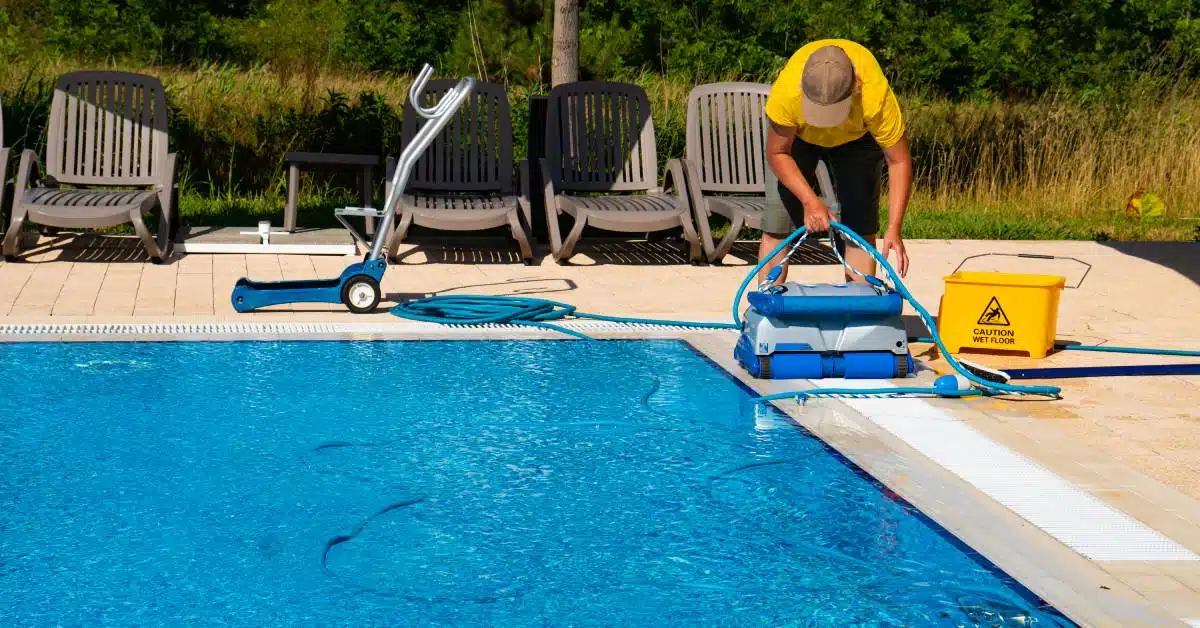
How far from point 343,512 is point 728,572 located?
114cm

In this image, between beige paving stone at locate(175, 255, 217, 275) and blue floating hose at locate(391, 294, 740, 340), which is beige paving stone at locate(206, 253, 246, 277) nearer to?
beige paving stone at locate(175, 255, 217, 275)

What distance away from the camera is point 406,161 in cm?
634

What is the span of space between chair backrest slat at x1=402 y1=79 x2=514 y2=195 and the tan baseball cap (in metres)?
4.08

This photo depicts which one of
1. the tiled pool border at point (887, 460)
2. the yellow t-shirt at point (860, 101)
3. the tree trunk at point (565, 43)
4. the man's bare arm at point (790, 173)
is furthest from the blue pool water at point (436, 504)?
the tree trunk at point (565, 43)

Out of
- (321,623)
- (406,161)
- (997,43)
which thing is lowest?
(321,623)

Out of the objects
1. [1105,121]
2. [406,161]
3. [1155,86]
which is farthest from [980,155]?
[406,161]

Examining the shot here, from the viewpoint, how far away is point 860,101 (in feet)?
16.8

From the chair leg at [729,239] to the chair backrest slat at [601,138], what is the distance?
2.97 feet

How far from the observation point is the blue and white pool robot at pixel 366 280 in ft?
20.7

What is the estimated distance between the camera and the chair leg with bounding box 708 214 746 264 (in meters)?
8.18

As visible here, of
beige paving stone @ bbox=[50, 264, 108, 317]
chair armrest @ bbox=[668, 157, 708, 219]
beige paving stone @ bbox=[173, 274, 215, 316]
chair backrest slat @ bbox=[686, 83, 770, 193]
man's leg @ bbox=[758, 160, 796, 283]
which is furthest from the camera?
Answer: chair backrest slat @ bbox=[686, 83, 770, 193]

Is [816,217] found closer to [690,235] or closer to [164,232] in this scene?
[690,235]

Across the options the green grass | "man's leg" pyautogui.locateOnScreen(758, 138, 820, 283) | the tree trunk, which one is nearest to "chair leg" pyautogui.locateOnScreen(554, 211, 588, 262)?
the green grass

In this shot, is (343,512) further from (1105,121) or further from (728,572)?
(1105,121)
